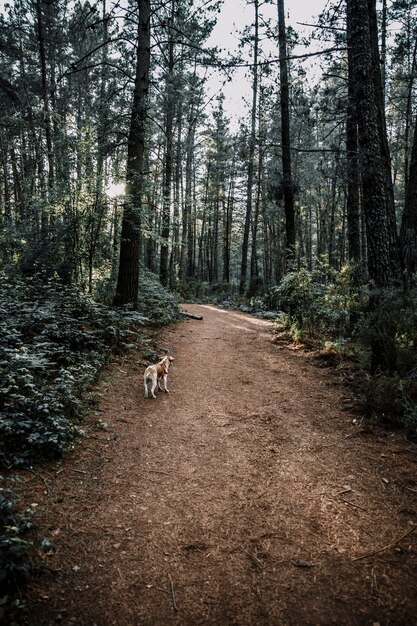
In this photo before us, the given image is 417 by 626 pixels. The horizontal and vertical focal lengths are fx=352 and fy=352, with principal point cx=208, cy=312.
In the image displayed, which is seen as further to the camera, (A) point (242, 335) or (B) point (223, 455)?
(A) point (242, 335)

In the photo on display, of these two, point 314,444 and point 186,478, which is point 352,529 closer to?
point 314,444

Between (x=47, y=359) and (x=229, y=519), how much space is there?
126 inches

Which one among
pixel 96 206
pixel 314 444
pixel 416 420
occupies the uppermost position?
pixel 96 206

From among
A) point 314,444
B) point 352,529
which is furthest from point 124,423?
point 352,529

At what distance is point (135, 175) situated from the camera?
8.72 meters

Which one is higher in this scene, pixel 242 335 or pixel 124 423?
pixel 242 335

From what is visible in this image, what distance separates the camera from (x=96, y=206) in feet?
28.0

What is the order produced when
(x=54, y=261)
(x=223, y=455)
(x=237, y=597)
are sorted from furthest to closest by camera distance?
1. (x=54, y=261)
2. (x=223, y=455)
3. (x=237, y=597)

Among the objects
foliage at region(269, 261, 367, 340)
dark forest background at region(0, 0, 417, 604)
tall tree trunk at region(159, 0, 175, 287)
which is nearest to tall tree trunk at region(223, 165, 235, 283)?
tall tree trunk at region(159, 0, 175, 287)

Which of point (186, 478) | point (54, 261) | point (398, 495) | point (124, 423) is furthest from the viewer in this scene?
point (54, 261)

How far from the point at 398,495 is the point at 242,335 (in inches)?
285

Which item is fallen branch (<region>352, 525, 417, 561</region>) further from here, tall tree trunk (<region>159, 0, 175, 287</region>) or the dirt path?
tall tree trunk (<region>159, 0, 175, 287</region>)

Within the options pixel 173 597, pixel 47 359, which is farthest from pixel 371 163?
pixel 173 597

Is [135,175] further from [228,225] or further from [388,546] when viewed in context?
[228,225]
